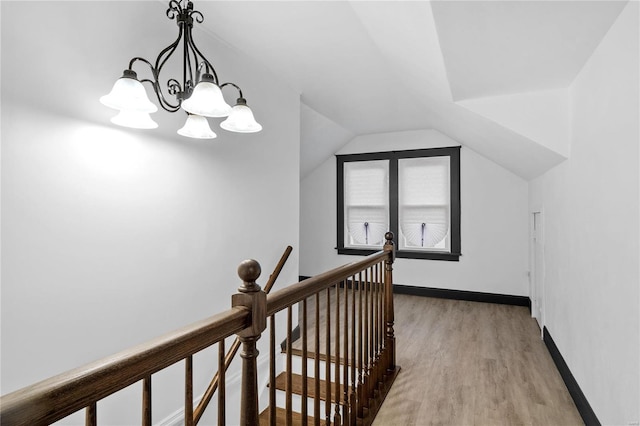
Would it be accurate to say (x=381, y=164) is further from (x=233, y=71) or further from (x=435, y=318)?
(x=233, y=71)

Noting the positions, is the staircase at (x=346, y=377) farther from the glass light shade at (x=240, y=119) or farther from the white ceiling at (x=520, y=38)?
the white ceiling at (x=520, y=38)

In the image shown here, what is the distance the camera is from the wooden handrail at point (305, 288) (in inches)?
50.2

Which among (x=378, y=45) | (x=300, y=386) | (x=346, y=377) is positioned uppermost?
(x=378, y=45)

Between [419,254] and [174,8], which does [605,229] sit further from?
[419,254]

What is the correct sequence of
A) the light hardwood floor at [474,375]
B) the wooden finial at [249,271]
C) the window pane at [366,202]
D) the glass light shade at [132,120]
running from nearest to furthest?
the wooden finial at [249,271] → the glass light shade at [132,120] → the light hardwood floor at [474,375] → the window pane at [366,202]

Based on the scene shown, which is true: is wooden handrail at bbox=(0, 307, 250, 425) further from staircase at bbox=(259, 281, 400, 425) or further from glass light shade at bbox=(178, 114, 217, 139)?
glass light shade at bbox=(178, 114, 217, 139)

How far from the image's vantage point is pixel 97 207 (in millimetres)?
1853

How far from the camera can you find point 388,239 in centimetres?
289

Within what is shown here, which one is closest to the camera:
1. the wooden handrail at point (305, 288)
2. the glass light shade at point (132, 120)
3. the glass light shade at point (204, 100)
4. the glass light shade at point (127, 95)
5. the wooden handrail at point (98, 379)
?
the wooden handrail at point (98, 379)

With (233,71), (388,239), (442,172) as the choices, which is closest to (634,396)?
(388,239)

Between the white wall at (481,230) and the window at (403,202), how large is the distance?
0.12 meters

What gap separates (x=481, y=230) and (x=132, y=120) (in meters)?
4.62

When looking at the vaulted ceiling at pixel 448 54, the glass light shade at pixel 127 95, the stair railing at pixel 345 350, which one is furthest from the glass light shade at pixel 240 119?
the stair railing at pixel 345 350

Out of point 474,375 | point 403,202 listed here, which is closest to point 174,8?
point 474,375
